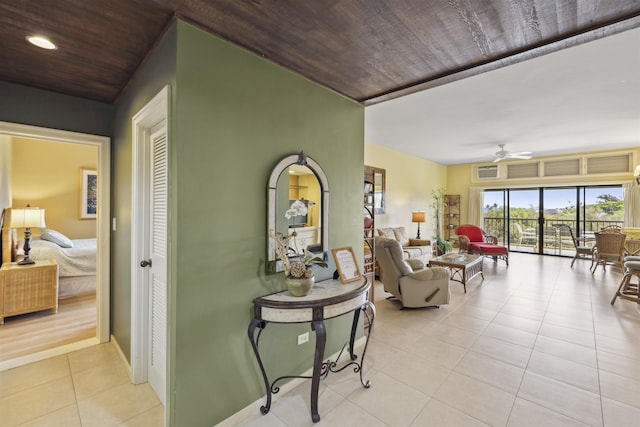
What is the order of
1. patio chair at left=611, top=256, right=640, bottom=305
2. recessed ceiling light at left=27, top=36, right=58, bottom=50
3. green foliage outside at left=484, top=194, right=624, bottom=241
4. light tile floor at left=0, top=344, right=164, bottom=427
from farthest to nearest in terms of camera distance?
1. green foliage outside at left=484, top=194, right=624, bottom=241
2. patio chair at left=611, top=256, right=640, bottom=305
3. light tile floor at left=0, top=344, right=164, bottom=427
4. recessed ceiling light at left=27, top=36, right=58, bottom=50

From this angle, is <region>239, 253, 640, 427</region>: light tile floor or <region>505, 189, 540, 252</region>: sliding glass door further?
<region>505, 189, 540, 252</region>: sliding glass door

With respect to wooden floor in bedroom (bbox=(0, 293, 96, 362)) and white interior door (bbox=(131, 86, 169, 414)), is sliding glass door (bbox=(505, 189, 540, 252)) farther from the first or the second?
wooden floor in bedroom (bbox=(0, 293, 96, 362))

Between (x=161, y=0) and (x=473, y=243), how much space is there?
730 cm

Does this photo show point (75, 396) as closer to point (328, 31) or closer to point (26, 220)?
point (26, 220)

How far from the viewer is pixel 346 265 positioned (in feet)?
7.75

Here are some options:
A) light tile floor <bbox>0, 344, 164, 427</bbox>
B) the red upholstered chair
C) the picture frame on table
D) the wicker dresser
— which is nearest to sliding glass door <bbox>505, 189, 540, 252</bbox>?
the red upholstered chair

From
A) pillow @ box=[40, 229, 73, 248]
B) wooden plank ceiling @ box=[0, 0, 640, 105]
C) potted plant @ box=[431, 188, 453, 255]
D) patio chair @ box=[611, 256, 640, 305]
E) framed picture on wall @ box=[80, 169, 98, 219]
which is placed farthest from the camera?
potted plant @ box=[431, 188, 453, 255]

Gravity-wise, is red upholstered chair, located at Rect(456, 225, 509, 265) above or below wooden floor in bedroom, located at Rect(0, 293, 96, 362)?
above

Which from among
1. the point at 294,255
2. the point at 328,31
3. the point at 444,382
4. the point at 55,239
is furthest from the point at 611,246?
the point at 55,239

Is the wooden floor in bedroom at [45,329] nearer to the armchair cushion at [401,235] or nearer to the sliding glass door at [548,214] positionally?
the armchair cushion at [401,235]

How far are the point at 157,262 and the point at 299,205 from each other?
1.12m

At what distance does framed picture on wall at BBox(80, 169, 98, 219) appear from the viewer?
18.6 ft

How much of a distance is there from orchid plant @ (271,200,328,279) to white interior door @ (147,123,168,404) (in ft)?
2.63

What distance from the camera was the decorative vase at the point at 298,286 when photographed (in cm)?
189
